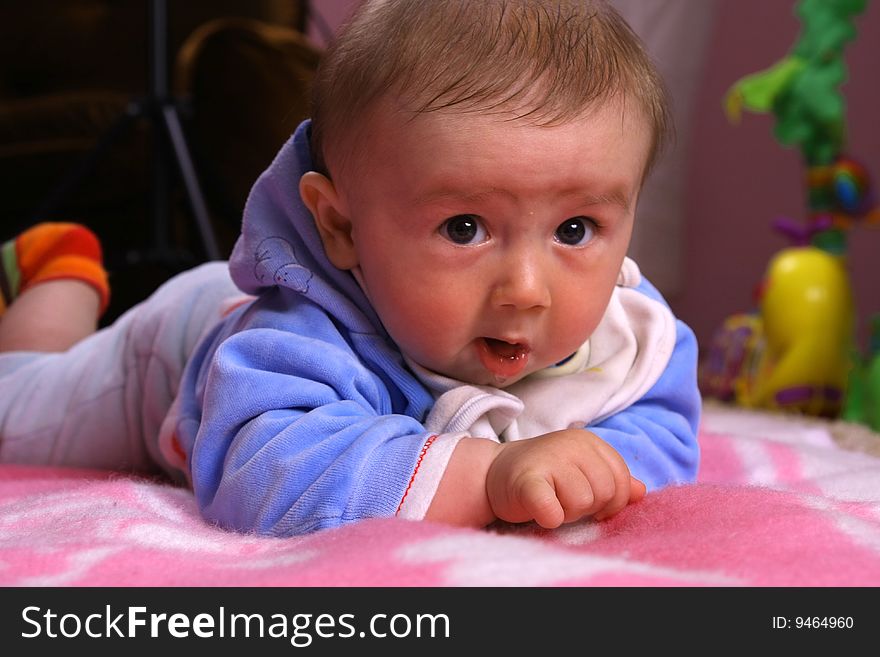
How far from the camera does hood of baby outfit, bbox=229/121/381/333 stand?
0.85 metres

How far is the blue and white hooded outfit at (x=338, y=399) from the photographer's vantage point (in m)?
0.73

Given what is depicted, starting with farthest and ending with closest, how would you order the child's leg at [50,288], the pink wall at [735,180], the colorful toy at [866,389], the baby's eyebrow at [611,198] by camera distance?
the pink wall at [735,180]
the colorful toy at [866,389]
the child's leg at [50,288]
the baby's eyebrow at [611,198]

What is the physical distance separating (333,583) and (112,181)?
177cm

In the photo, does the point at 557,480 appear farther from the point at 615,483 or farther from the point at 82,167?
the point at 82,167

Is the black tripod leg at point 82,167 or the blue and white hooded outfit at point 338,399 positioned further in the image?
the black tripod leg at point 82,167

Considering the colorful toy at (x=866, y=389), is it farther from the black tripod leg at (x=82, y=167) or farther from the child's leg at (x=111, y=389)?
the black tripod leg at (x=82, y=167)

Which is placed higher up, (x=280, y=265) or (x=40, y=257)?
(x=280, y=265)

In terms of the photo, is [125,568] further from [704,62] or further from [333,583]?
[704,62]

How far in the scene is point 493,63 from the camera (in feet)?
2.44

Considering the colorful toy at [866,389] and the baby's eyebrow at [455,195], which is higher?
the baby's eyebrow at [455,195]

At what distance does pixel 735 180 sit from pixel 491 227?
7.34 feet

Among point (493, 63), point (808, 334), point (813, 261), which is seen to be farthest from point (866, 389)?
point (493, 63)

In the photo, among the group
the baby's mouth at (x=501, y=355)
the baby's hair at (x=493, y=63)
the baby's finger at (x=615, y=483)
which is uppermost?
the baby's hair at (x=493, y=63)

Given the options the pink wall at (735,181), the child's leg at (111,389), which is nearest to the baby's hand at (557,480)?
the child's leg at (111,389)
